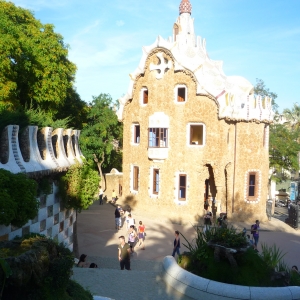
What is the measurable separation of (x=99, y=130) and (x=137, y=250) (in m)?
15.1

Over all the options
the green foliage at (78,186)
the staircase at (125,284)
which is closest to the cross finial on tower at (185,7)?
the green foliage at (78,186)

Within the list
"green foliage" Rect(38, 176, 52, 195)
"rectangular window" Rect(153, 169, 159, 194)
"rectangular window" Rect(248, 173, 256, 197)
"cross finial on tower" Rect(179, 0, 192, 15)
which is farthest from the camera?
"cross finial on tower" Rect(179, 0, 192, 15)

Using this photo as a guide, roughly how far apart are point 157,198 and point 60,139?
11.3 m

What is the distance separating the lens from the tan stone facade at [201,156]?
2048 cm

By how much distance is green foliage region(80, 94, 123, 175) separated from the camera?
27.8m

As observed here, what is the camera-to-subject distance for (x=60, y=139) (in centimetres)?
1162

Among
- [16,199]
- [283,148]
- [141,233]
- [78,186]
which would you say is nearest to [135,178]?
[141,233]

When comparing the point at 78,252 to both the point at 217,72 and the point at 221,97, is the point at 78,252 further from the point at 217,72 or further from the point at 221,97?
the point at 217,72

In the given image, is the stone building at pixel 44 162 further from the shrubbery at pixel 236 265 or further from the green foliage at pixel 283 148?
the green foliage at pixel 283 148

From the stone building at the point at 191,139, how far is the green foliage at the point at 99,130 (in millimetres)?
6069

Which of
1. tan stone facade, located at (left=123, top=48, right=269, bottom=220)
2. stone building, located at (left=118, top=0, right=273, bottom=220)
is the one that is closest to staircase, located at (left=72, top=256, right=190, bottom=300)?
tan stone facade, located at (left=123, top=48, right=269, bottom=220)

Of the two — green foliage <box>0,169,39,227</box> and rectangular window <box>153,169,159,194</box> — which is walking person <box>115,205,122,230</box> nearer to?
rectangular window <box>153,169,159,194</box>

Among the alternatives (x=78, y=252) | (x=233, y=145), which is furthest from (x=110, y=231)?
(x=233, y=145)

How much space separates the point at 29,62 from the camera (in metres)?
17.0
